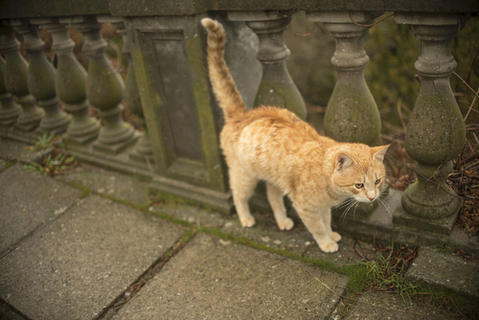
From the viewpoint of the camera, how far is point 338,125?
236 centimetres

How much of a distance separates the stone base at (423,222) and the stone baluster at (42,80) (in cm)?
350

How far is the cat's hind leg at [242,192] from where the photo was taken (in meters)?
2.70

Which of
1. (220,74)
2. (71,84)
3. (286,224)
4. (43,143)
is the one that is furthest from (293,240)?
(43,143)

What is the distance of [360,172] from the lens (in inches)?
82.2

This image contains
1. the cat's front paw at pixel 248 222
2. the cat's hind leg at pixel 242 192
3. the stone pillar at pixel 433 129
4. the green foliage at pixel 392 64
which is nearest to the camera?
the stone pillar at pixel 433 129

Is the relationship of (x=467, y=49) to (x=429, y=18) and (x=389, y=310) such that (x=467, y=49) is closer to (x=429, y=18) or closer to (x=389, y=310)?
(x=429, y=18)

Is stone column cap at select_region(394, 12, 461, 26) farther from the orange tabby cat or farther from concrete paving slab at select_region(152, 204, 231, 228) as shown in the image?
concrete paving slab at select_region(152, 204, 231, 228)

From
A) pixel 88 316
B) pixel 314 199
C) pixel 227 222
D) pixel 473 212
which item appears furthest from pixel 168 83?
pixel 473 212

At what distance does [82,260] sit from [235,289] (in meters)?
1.15

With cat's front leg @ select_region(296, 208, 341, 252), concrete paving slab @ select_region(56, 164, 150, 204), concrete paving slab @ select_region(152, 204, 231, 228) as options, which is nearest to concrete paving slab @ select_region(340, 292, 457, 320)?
cat's front leg @ select_region(296, 208, 341, 252)

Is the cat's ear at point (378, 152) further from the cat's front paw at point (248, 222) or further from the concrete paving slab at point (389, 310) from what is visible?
the cat's front paw at point (248, 222)

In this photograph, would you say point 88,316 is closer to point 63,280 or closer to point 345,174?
point 63,280

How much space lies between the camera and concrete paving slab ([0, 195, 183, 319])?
2.34 metres

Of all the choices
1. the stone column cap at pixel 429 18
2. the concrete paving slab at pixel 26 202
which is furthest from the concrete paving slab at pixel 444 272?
the concrete paving slab at pixel 26 202
